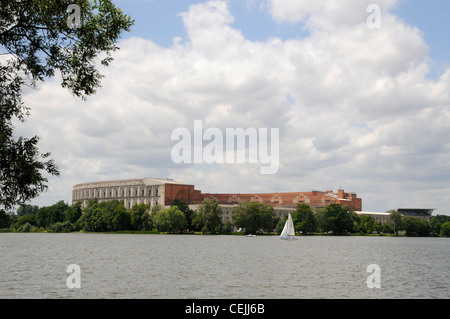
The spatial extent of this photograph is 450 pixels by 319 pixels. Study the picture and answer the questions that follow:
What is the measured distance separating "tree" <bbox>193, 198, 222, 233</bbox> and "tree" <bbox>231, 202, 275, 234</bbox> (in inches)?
299

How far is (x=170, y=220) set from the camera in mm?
174000

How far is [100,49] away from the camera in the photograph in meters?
25.2

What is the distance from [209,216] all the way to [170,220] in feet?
48.4

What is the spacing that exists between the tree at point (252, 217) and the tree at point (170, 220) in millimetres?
20805

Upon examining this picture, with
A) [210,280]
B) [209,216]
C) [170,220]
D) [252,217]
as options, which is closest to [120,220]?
[170,220]

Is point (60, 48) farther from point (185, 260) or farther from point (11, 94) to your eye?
point (185, 260)

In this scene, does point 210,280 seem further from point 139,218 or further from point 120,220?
point 120,220

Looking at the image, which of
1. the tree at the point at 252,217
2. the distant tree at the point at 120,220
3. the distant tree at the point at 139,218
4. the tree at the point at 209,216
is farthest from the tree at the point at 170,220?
the distant tree at the point at 120,220

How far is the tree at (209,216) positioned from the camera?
175m

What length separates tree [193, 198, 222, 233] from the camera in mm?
174625

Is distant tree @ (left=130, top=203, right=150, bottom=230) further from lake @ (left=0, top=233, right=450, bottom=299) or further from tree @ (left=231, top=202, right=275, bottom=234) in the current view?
lake @ (left=0, top=233, right=450, bottom=299)

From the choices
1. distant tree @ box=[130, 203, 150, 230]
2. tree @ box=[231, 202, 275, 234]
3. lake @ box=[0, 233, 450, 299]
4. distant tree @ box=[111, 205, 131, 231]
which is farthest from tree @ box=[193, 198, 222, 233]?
lake @ box=[0, 233, 450, 299]
